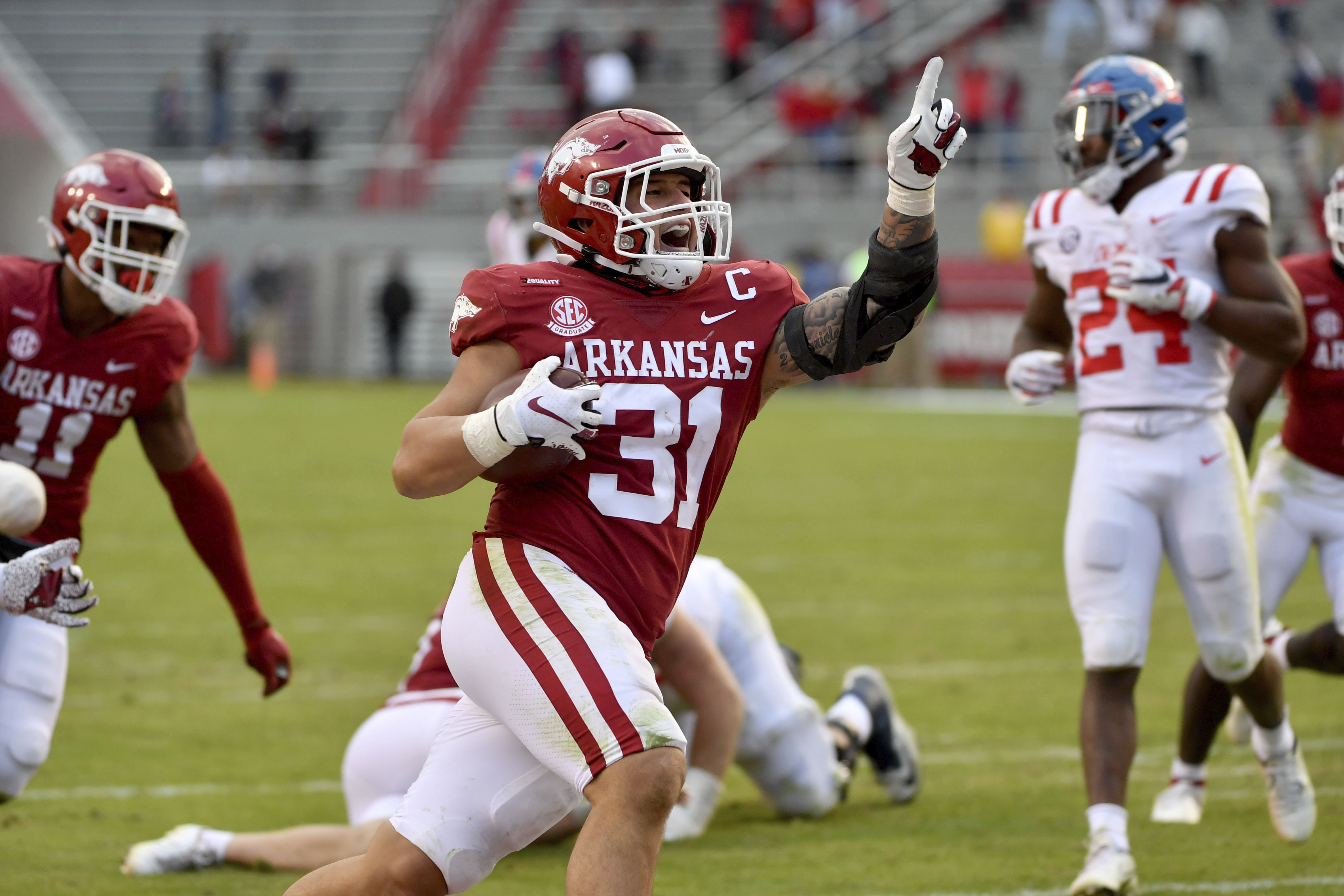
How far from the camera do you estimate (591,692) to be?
10.1 ft

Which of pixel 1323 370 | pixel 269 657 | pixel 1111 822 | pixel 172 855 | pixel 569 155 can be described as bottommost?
pixel 172 855

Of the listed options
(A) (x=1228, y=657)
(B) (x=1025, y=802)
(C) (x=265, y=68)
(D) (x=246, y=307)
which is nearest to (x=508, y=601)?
(A) (x=1228, y=657)

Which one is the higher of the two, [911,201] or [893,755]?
[911,201]

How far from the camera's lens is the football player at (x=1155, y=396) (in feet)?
15.0

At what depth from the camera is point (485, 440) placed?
3.07m

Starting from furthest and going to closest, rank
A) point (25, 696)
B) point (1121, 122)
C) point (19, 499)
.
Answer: point (1121, 122) → point (25, 696) → point (19, 499)

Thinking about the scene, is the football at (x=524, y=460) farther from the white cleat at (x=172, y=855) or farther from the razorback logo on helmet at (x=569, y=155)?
the white cleat at (x=172, y=855)

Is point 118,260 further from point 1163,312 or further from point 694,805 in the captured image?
point 1163,312

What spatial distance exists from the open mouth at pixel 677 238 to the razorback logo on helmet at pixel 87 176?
1912 mm

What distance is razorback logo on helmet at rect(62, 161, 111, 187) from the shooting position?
461cm

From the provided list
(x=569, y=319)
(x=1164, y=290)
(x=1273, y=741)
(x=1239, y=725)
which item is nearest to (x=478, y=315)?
(x=569, y=319)

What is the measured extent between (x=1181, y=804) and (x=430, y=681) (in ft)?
7.43

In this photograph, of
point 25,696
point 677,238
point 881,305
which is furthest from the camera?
point 25,696

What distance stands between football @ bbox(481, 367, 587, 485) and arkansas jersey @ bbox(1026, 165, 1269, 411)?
2.03 metres
